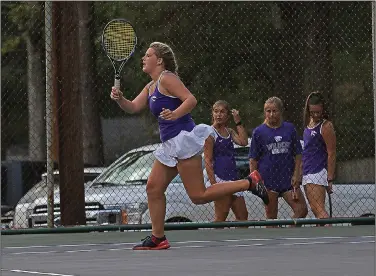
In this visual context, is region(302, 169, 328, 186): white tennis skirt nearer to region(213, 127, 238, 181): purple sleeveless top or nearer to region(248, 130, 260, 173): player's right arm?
region(248, 130, 260, 173): player's right arm

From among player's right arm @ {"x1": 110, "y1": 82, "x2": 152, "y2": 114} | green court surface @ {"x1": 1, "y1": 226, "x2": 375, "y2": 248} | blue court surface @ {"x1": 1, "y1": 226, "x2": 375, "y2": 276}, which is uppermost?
player's right arm @ {"x1": 110, "y1": 82, "x2": 152, "y2": 114}

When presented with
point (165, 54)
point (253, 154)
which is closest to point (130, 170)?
point (253, 154)

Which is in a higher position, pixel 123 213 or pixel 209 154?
pixel 209 154

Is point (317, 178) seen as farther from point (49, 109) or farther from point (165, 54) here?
point (165, 54)

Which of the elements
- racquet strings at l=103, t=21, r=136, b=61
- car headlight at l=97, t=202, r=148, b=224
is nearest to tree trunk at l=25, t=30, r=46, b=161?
car headlight at l=97, t=202, r=148, b=224

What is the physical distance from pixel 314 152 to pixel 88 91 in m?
11.2

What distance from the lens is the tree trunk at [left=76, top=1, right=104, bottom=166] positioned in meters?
23.8

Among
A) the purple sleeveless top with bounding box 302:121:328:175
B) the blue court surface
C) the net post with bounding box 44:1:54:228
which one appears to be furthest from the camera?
the net post with bounding box 44:1:54:228

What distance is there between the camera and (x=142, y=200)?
18.4m

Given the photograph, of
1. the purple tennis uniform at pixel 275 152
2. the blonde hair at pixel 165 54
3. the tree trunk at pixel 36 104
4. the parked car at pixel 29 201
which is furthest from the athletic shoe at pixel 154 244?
the tree trunk at pixel 36 104

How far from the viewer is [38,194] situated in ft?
68.0

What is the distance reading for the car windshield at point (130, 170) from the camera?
750 inches

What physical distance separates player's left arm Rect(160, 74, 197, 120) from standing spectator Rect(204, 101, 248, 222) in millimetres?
4015

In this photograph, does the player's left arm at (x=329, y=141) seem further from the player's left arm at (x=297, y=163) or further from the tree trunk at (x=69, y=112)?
the tree trunk at (x=69, y=112)
